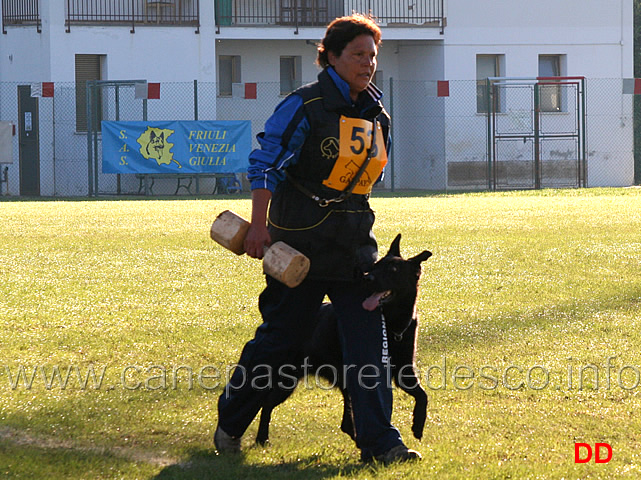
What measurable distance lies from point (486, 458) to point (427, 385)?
1.24 metres

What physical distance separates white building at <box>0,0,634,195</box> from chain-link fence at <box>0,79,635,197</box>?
47 millimetres

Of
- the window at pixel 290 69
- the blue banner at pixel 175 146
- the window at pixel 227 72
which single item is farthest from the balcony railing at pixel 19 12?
the window at pixel 290 69

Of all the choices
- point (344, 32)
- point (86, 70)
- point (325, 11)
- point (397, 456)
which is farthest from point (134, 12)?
point (397, 456)

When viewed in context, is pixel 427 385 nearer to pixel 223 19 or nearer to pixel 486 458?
pixel 486 458

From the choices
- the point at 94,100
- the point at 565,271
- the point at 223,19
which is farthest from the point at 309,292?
the point at 223,19

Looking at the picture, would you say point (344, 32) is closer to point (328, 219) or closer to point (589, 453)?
point (328, 219)

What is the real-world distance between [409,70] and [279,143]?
1245 inches

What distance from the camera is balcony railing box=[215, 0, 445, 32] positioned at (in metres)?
33.4

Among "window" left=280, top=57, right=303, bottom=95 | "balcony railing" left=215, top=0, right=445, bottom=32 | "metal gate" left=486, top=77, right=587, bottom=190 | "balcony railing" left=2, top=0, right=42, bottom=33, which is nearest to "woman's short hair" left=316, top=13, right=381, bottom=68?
"metal gate" left=486, top=77, right=587, bottom=190

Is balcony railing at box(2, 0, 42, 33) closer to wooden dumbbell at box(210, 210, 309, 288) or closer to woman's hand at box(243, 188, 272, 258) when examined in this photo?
woman's hand at box(243, 188, 272, 258)

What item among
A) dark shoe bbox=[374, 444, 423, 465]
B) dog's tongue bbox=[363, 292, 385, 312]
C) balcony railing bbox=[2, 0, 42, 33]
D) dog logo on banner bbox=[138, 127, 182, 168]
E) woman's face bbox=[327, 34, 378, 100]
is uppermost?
balcony railing bbox=[2, 0, 42, 33]

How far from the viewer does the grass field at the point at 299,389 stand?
4195 millimetres

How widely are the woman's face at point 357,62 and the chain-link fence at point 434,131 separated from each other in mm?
24145

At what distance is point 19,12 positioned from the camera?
31328mm
